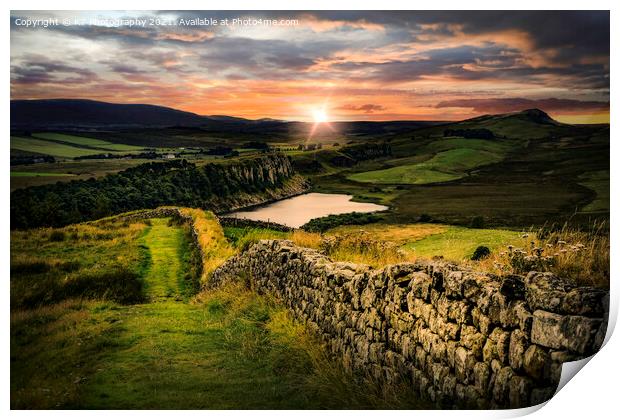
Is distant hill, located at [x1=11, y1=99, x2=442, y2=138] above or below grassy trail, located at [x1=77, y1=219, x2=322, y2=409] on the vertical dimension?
above

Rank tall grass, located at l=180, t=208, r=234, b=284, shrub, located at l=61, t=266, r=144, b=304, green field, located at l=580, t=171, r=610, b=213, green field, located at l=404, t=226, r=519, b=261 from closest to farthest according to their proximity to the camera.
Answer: green field, located at l=404, t=226, r=519, b=261
green field, located at l=580, t=171, r=610, b=213
shrub, located at l=61, t=266, r=144, b=304
tall grass, located at l=180, t=208, r=234, b=284

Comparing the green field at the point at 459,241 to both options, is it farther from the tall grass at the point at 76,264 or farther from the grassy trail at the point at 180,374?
the tall grass at the point at 76,264

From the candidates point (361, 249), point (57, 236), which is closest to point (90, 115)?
point (57, 236)

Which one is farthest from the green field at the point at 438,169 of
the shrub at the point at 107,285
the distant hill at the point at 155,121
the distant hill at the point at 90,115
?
the shrub at the point at 107,285

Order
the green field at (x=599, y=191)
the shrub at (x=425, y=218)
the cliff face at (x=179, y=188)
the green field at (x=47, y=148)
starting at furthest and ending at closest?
the cliff face at (x=179, y=188) → the shrub at (x=425, y=218) → the green field at (x=599, y=191) → the green field at (x=47, y=148)

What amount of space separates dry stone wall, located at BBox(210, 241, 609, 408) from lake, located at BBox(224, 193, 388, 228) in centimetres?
383

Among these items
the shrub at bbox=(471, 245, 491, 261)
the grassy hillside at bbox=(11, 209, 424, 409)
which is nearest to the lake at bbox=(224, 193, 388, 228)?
the grassy hillside at bbox=(11, 209, 424, 409)

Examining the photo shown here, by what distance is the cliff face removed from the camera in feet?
36.4

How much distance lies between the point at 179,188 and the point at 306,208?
325 centimetres

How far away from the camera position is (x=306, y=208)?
12.2 m

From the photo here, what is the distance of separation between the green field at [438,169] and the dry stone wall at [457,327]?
4783 mm

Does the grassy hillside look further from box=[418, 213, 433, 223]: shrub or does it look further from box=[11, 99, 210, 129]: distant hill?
box=[418, 213, 433, 223]: shrub

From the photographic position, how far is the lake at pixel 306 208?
38.7 feet

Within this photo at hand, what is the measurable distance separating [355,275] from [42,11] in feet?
23.0
